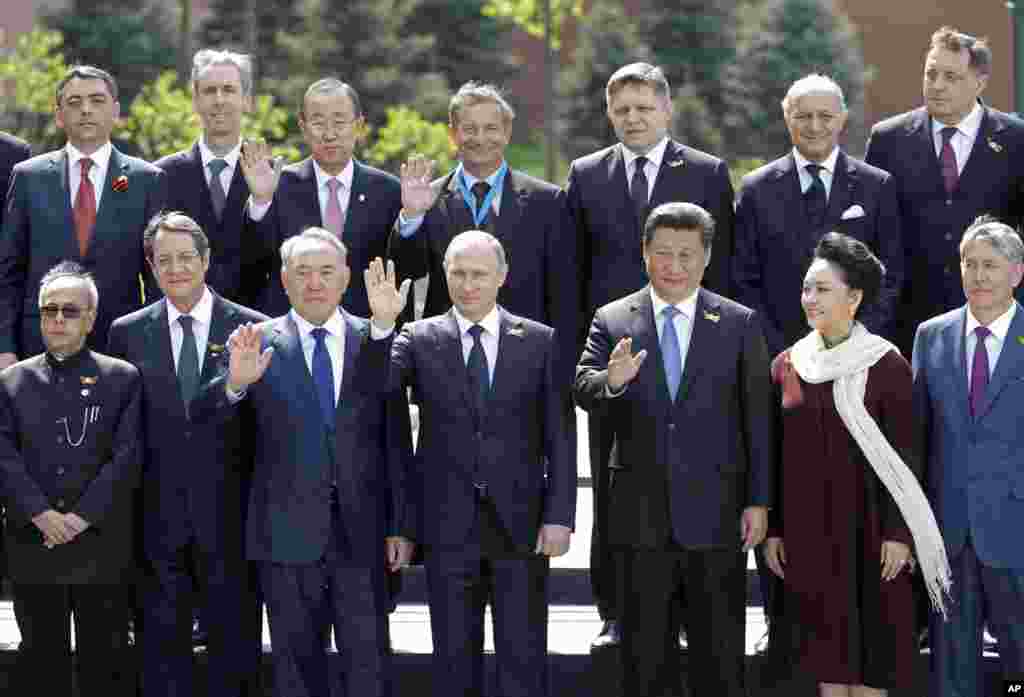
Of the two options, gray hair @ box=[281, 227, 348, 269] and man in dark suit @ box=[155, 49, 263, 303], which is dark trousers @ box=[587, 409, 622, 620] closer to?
gray hair @ box=[281, 227, 348, 269]

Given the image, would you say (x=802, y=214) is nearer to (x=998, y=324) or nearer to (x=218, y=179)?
A: (x=998, y=324)

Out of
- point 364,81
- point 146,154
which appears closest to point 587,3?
point 364,81

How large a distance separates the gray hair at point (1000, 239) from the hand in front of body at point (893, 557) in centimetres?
116

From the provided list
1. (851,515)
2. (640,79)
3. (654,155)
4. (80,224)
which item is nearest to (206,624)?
(80,224)

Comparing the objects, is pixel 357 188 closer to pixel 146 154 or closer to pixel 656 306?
pixel 656 306

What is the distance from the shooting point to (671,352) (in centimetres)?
610

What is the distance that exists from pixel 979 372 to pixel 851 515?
764 mm

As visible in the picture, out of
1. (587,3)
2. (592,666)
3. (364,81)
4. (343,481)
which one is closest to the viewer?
(343,481)

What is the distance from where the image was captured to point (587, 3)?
1762 inches

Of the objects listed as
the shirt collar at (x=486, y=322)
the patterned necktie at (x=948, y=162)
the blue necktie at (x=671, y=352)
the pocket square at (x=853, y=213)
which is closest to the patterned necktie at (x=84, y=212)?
the shirt collar at (x=486, y=322)

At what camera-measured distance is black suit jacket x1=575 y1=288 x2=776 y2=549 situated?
5.96 metres

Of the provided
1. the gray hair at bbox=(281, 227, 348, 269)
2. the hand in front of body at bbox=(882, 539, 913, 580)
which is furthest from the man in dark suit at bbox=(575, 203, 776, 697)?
the gray hair at bbox=(281, 227, 348, 269)

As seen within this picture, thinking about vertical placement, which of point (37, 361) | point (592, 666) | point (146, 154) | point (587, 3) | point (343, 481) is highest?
point (587, 3)

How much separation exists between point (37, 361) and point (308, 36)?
32.9 meters
